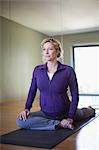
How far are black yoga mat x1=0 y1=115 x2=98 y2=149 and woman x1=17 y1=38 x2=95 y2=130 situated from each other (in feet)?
0.22

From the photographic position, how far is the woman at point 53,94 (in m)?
1.88

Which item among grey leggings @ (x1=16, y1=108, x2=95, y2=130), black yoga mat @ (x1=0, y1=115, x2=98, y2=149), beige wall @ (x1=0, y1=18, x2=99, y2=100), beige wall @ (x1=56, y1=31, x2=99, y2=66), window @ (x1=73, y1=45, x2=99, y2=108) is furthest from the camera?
beige wall @ (x1=56, y1=31, x2=99, y2=66)

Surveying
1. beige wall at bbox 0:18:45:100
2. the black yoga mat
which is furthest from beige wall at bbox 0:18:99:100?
the black yoga mat

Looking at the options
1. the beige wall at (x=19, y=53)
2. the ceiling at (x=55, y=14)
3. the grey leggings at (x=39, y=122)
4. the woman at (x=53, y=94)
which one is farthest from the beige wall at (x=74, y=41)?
the grey leggings at (x=39, y=122)

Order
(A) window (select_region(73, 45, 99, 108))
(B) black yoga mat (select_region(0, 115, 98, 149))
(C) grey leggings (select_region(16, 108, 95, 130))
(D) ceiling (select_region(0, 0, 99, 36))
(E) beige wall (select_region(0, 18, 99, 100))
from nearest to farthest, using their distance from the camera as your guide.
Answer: (B) black yoga mat (select_region(0, 115, 98, 149)), (C) grey leggings (select_region(16, 108, 95, 130)), (D) ceiling (select_region(0, 0, 99, 36)), (E) beige wall (select_region(0, 18, 99, 100)), (A) window (select_region(73, 45, 99, 108))

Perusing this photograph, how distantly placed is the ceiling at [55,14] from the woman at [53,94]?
206 cm

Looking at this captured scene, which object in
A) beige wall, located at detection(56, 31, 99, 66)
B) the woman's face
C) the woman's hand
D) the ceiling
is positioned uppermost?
the ceiling

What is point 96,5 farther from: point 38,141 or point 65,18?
point 38,141

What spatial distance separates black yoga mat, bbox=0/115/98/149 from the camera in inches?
59.3

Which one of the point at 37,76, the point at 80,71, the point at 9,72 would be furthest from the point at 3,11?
the point at 37,76

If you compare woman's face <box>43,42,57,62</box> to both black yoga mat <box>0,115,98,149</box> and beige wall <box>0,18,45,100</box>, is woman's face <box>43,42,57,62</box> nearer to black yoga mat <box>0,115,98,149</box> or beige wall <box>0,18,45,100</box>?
black yoga mat <box>0,115,98,149</box>

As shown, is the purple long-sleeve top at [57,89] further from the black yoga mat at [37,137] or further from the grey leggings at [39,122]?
the black yoga mat at [37,137]

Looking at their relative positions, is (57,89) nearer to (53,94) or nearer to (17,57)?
(53,94)

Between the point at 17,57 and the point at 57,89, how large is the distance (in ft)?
10.6
